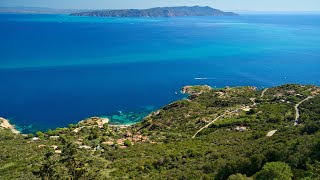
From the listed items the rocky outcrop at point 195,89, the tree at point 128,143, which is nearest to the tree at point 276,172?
the tree at point 128,143

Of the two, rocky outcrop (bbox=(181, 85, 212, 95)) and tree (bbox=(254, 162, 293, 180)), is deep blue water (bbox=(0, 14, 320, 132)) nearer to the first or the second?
rocky outcrop (bbox=(181, 85, 212, 95))

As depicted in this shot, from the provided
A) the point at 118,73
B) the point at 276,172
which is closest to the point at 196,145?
the point at 276,172

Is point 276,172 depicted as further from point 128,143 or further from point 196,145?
point 128,143

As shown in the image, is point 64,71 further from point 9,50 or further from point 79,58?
point 9,50

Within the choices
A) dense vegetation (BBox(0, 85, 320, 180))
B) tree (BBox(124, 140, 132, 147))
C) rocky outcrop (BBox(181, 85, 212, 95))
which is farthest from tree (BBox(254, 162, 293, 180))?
rocky outcrop (BBox(181, 85, 212, 95))

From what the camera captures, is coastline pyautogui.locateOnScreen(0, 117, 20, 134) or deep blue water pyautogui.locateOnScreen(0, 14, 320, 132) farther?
deep blue water pyautogui.locateOnScreen(0, 14, 320, 132)

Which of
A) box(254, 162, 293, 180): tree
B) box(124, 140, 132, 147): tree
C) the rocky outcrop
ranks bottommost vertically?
the rocky outcrop

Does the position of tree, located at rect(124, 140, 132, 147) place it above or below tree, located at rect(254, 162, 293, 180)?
below
